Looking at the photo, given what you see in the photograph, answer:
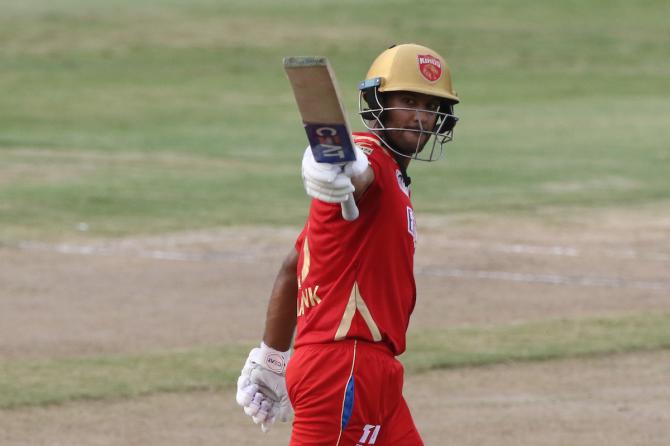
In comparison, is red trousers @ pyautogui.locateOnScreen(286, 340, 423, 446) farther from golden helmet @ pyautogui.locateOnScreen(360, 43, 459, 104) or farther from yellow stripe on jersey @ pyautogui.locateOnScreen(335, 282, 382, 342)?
golden helmet @ pyautogui.locateOnScreen(360, 43, 459, 104)

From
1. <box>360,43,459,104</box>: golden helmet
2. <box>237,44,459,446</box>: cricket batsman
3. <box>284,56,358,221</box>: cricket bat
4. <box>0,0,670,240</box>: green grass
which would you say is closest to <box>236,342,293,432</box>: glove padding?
<box>237,44,459,446</box>: cricket batsman

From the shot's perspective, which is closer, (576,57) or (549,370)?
(549,370)

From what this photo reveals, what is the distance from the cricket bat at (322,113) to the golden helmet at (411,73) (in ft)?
2.15

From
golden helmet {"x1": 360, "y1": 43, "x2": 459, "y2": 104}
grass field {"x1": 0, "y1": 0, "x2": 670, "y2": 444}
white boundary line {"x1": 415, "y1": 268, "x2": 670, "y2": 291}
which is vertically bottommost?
white boundary line {"x1": 415, "y1": 268, "x2": 670, "y2": 291}

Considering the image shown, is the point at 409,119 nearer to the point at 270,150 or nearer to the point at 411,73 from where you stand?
the point at 411,73

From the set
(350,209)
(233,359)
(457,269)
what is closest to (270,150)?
(457,269)

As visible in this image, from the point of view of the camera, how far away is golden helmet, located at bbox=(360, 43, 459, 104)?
524 cm

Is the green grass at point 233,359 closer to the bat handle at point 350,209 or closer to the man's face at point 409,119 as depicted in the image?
the man's face at point 409,119

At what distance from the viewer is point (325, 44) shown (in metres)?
42.5

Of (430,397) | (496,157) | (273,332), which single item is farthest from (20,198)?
(273,332)

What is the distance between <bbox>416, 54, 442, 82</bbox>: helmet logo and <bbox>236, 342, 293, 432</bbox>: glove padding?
4.19ft

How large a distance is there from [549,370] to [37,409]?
3.53m

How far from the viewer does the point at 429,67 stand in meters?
5.31

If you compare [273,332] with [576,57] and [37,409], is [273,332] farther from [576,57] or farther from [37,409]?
[576,57]
